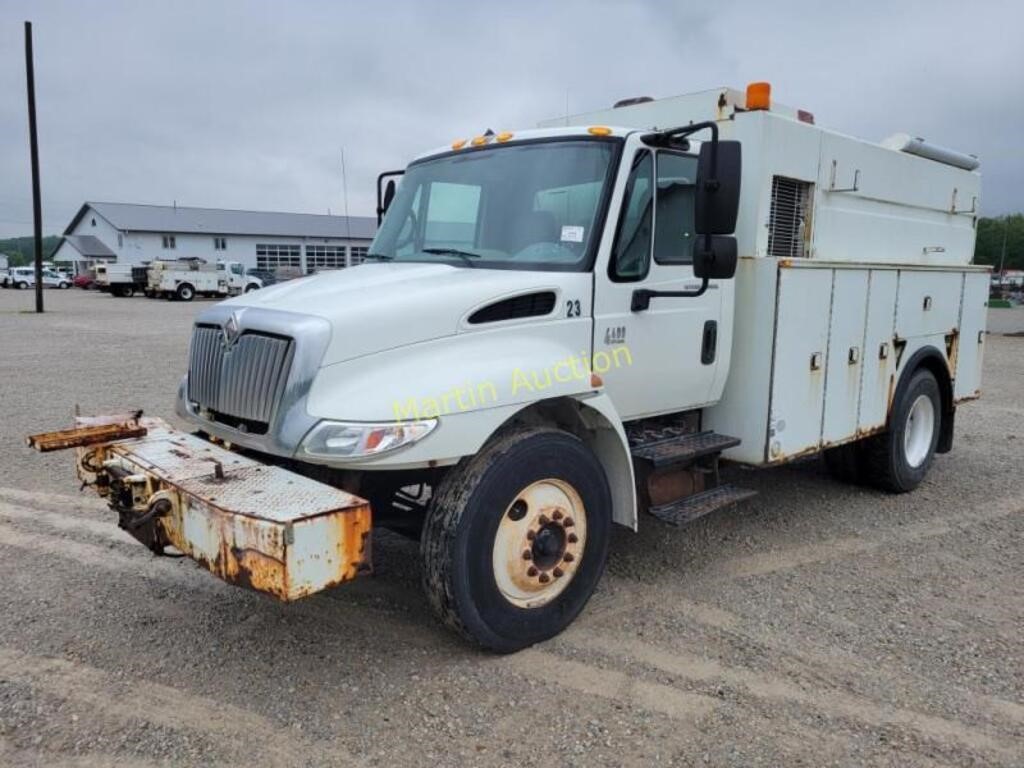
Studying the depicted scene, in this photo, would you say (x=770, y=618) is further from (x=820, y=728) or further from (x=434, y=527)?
(x=434, y=527)

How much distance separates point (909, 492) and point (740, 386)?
276 cm

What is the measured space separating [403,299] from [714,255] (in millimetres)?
1626

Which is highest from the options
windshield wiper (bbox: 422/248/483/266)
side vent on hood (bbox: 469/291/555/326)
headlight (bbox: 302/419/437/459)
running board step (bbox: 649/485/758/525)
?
windshield wiper (bbox: 422/248/483/266)

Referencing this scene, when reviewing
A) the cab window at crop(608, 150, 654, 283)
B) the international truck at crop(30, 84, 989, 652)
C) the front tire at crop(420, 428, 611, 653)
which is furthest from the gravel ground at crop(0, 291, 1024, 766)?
the cab window at crop(608, 150, 654, 283)

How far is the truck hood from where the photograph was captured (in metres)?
3.51

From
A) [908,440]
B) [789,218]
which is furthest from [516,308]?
[908,440]

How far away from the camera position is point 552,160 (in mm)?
4281

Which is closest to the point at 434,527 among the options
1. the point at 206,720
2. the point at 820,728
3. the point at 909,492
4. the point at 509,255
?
the point at 206,720

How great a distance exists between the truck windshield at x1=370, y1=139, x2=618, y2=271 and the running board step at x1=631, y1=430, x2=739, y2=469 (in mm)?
1196

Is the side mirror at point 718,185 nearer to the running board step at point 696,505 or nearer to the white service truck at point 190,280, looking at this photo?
the running board step at point 696,505

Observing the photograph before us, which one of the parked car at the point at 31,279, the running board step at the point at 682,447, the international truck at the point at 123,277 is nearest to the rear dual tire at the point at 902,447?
the running board step at the point at 682,447

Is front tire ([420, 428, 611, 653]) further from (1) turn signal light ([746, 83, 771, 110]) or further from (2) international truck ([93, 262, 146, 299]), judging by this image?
(2) international truck ([93, 262, 146, 299])

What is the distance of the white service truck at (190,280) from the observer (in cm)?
3969

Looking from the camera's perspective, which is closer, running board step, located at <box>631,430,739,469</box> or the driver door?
the driver door
